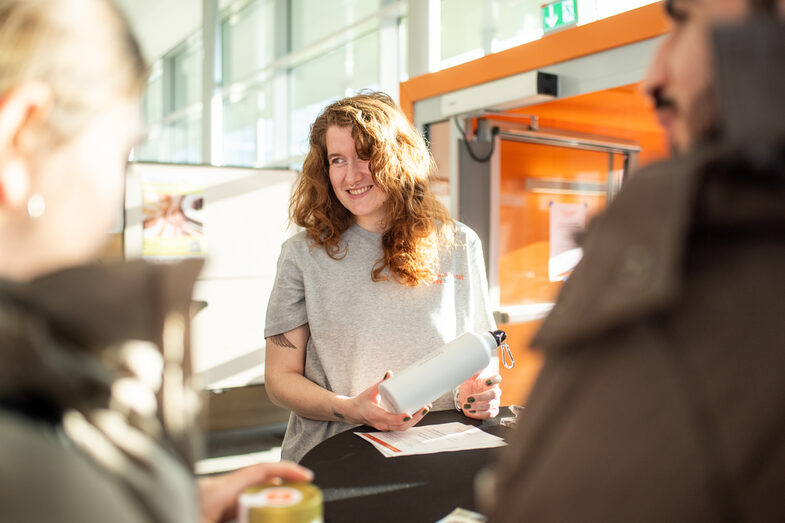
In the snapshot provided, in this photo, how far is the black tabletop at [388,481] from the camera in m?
0.97

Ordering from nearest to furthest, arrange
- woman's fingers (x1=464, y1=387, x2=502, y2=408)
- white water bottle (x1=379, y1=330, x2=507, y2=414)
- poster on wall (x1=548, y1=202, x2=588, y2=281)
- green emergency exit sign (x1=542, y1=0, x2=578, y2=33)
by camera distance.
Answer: white water bottle (x1=379, y1=330, x2=507, y2=414) → woman's fingers (x1=464, y1=387, x2=502, y2=408) → green emergency exit sign (x1=542, y1=0, x2=578, y2=33) → poster on wall (x1=548, y1=202, x2=588, y2=281)

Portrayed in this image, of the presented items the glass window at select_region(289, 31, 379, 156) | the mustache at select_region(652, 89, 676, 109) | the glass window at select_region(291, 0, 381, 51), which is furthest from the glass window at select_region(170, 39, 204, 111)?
the mustache at select_region(652, 89, 676, 109)

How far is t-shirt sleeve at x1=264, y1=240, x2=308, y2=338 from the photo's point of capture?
5.25 ft

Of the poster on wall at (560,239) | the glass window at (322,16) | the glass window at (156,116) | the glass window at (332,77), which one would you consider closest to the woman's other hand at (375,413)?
the poster on wall at (560,239)

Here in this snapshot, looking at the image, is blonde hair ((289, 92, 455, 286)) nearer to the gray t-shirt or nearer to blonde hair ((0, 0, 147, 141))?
the gray t-shirt

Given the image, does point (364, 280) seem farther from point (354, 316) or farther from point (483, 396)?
point (483, 396)

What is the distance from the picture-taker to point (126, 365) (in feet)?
1.35

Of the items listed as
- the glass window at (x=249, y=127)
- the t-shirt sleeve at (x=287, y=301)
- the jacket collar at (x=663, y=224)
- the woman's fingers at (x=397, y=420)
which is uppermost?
the glass window at (x=249, y=127)

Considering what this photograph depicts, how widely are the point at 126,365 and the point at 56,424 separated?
2.3 inches

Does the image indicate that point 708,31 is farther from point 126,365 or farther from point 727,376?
point 126,365

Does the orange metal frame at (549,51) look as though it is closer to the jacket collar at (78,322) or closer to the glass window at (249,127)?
the jacket collar at (78,322)

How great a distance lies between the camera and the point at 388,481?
110cm

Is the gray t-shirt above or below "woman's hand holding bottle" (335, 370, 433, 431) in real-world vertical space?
above

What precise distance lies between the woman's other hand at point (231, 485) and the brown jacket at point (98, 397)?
0.27 metres
